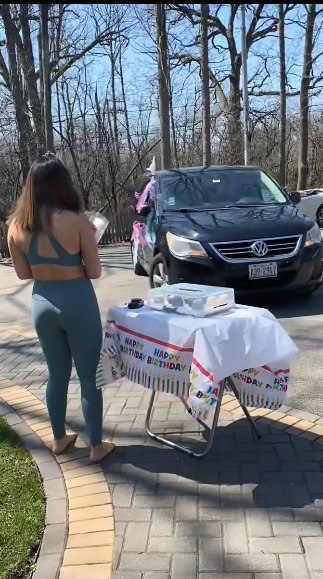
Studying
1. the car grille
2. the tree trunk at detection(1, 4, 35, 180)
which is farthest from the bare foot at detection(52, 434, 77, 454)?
the tree trunk at detection(1, 4, 35, 180)

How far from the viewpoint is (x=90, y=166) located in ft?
75.2

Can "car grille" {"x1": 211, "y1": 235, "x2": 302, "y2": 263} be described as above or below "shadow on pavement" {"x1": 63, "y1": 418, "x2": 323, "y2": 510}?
above

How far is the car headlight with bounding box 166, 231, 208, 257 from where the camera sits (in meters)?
6.24

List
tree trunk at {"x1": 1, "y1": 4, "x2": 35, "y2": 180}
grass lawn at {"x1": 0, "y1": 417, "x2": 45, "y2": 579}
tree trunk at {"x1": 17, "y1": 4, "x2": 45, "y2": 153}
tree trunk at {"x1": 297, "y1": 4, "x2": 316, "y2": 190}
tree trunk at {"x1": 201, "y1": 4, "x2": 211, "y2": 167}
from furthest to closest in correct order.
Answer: tree trunk at {"x1": 297, "y1": 4, "x2": 316, "y2": 190} < tree trunk at {"x1": 1, "y1": 4, "x2": 35, "y2": 180} < tree trunk at {"x1": 17, "y1": 4, "x2": 45, "y2": 153} < tree trunk at {"x1": 201, "y1": 4, "x2": 211, "y2": 167} < grass lawn at {"x1": 0, "y1": 417, "x2": 45, "y2": 579}

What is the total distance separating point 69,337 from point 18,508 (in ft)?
3.22

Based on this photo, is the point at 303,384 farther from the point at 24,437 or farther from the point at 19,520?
the point at 19,520

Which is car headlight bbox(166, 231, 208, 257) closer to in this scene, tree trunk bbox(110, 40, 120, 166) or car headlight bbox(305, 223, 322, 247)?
car headlight bbox(305, 223, 322, 247)

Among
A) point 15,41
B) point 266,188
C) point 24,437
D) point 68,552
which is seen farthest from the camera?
point 15,41

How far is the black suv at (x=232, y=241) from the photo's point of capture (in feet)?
20.3

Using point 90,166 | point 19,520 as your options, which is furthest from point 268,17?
point 19,520

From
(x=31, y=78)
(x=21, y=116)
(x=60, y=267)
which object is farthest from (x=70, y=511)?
(x=31, y=78)

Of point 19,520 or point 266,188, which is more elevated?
point 266,188

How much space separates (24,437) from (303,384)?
2.25 m

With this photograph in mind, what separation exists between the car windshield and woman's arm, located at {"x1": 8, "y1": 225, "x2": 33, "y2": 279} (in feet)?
14.1
